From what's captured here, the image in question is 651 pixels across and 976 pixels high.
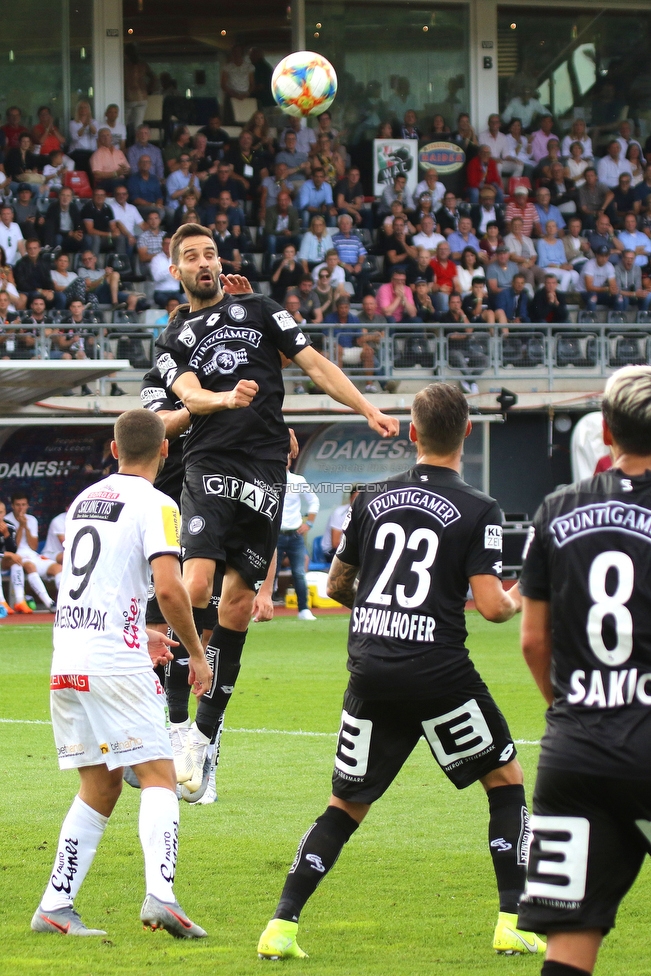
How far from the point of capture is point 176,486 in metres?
7.29

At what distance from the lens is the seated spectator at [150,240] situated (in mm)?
21625

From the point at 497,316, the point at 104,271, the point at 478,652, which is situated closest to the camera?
the point at 478,652

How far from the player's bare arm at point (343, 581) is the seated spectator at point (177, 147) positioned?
20064mm

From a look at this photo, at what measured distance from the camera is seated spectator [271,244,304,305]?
70.9 feet

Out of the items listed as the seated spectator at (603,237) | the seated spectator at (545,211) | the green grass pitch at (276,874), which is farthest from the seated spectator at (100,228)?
the green grass pitch at (276,874)

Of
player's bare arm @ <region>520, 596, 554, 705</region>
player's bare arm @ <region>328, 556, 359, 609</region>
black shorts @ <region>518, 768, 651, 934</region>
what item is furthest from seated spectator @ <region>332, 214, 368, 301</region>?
black shorts @ <region>518, 768, 651, 934</region>

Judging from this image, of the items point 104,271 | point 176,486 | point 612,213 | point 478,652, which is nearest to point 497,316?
point 612,213

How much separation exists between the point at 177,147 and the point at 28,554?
9.01m

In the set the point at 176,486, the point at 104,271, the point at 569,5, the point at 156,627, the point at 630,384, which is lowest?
the point at 156,627

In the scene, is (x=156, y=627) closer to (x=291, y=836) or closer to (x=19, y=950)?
(x=291, y=836)

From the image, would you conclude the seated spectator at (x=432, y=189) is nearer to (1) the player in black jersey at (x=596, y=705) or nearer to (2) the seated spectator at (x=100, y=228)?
(2) the seated spectator at (x=100, y=228)

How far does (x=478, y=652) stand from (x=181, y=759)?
848cm

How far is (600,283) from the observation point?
24.3 m

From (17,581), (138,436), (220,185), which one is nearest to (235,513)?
(138,436)
